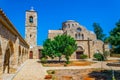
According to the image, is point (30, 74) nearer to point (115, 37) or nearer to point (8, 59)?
point (8, 59)

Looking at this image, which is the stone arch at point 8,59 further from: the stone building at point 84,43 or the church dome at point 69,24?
the church dome at point 69,24

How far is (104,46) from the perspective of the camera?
50156 millimetres

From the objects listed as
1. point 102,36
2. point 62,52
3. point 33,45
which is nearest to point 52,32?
point 33,45

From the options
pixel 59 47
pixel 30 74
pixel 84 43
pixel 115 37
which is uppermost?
pixel 84 43

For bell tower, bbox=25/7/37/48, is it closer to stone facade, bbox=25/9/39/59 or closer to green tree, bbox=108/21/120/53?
stone facade, bbox=25/9/39/59

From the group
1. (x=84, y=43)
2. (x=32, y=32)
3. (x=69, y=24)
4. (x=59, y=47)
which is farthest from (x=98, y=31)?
(x=59, y=47)

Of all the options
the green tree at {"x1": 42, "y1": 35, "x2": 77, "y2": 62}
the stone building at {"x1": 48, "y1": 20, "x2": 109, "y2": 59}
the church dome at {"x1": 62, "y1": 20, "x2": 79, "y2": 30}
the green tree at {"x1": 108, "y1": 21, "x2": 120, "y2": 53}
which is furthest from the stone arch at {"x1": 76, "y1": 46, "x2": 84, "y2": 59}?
the green tree at {"x1": 108, "y1": 21, "x2": 120, "y2": 53}

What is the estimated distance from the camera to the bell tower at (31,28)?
48.5 metres

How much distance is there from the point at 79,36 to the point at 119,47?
3159 cm

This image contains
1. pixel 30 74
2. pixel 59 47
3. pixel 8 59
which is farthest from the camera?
pixel 59 47

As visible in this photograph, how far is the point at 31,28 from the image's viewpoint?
48.9m

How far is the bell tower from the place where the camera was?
4850 centimetres

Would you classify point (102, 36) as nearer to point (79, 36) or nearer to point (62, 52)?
point (79, 36)

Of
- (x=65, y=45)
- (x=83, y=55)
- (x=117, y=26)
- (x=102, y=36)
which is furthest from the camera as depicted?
(x=102, y=36)
